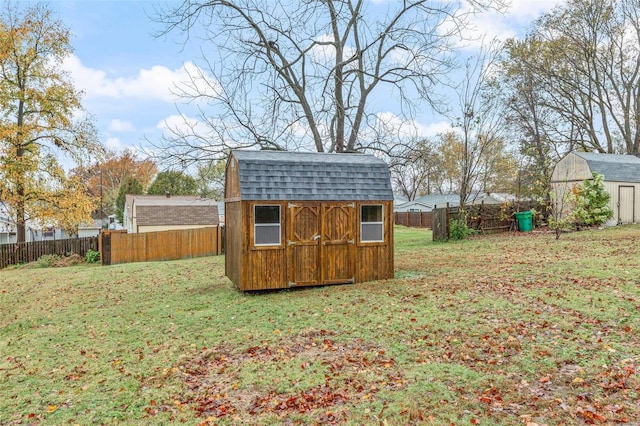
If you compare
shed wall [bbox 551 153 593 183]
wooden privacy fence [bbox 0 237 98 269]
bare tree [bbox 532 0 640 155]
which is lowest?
wooden privacy fence [bbox 0 237 98 269]

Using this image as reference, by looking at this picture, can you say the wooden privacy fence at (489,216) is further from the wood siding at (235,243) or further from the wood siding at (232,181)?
the wood siding at (232,181)

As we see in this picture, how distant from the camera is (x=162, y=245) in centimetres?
1891

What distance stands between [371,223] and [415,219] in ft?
94.6

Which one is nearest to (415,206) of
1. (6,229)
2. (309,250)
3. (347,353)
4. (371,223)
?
(6,229)

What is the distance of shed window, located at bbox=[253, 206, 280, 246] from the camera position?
28.6 feet

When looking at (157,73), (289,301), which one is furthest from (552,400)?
(157,73)

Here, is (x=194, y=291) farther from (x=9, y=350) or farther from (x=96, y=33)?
(x=96, y=33)

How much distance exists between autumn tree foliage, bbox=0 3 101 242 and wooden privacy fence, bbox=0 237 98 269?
169 cm

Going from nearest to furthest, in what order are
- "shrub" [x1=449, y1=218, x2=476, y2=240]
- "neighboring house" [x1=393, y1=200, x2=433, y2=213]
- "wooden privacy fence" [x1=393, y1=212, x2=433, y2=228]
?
"shrub" [x1=449, y1=218, x2=476, y2=240], "wooden privacy fence" [x1=393, y1=212, x2=433, y2=228], "neighboring house" [x1=393, y1=200, x2=433, y2=213]

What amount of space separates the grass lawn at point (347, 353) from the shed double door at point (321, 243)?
49 cm

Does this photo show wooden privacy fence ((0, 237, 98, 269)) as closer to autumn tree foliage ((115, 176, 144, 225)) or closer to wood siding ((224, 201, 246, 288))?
wood siding ((224, 201, 246, 288))

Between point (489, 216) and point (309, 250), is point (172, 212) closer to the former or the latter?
point (489, 216)

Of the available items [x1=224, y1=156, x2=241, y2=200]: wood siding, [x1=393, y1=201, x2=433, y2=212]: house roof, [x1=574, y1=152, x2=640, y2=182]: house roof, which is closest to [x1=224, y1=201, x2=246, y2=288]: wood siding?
[x1=224, y1=156, x2=241, y2=200]: wood siding

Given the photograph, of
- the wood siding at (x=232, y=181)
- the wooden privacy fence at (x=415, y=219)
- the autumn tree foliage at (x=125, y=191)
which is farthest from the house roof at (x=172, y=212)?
the wood siding at (x=232, y=181)
